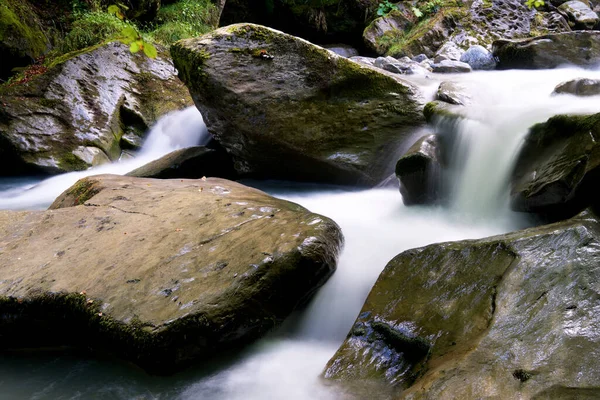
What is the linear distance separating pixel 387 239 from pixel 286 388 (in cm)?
172

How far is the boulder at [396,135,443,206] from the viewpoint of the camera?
13.9ft

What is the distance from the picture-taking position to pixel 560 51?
7434 millimetres

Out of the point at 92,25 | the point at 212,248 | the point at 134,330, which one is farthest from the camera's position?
the point at 92,25

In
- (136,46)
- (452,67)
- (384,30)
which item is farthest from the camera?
(384,30)

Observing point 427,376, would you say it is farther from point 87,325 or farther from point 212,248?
point 87,325

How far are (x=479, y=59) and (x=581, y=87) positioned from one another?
225 inches

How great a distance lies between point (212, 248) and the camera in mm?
3055

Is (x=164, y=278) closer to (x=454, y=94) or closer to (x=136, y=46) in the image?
(x=136, y=46)

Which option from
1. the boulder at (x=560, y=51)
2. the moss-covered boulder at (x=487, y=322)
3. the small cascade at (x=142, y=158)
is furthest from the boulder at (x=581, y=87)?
the small cascade at (x=142, y=158)

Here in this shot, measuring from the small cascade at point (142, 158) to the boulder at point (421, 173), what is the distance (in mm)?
4121

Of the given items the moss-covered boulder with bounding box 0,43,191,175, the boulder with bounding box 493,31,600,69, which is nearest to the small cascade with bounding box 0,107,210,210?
the moss-covered boulder with bounding box 0,43,191,175

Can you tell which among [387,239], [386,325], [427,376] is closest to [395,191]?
[387,239]

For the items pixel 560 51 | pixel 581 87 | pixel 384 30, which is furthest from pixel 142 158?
pixel 384 30

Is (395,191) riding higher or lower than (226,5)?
lower
